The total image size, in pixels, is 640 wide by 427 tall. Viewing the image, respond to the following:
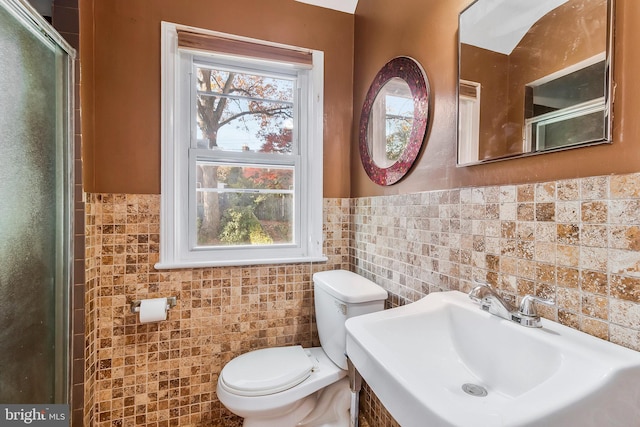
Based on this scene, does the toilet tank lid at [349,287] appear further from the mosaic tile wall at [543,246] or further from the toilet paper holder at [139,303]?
the toilet paper holder at [139,303]

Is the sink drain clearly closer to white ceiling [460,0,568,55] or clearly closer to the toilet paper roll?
white ceiling [460,0,568,55]

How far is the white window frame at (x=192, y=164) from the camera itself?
1.53 m

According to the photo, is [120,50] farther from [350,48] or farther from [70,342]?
[70,342]

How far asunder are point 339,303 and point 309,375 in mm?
367

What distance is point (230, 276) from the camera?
63.4 inches

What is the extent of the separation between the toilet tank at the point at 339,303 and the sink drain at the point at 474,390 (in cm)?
56

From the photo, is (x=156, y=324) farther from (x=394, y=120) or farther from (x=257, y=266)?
(x=394, y=120)

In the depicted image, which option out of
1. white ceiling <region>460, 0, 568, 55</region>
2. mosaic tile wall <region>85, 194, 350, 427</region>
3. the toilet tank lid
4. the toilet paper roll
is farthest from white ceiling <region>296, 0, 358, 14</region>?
the toilet paper roll

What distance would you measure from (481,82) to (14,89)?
1.66m

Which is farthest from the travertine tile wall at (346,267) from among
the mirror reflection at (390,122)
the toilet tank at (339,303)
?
the mirror reflection at (390,122)

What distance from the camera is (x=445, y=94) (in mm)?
1100

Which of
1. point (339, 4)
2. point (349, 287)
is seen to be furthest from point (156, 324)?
point (339, 4)

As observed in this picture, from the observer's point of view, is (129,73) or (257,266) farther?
(257,266)

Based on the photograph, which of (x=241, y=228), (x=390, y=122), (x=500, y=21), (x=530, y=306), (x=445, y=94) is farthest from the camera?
(x=241, y=228)
